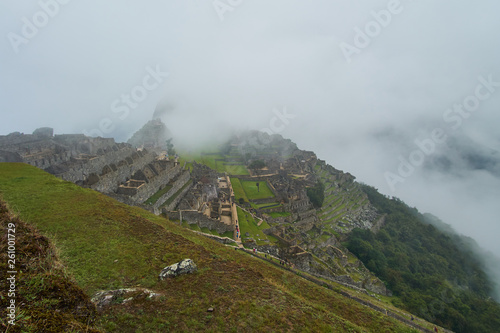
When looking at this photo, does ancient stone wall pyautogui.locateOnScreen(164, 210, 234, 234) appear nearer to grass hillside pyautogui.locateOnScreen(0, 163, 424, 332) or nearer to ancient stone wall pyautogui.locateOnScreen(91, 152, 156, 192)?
ancient stone wall pyautogui.locateOnScreen(91, 152, 156, 192)

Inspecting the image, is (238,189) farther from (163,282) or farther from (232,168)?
(163,282)

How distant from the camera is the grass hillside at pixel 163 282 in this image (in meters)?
6.85

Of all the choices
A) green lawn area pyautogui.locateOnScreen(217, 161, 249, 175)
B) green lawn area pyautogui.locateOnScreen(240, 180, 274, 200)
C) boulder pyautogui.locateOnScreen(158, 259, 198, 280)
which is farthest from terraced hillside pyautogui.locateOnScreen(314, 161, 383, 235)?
boulder pyautogui.locateOnScreen(158, 259, 198, 280)

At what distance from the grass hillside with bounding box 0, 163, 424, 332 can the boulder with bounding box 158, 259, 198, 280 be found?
0.22 metres

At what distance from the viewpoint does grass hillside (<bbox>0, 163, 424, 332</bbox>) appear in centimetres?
685

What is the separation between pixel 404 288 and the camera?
120 ft

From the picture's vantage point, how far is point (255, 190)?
49.7 meters

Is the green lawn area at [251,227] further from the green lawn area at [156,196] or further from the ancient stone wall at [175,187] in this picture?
the green lawn area at [156,196]

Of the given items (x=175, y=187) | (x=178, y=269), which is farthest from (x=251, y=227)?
(x=178, y=269)

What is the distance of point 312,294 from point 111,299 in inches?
320

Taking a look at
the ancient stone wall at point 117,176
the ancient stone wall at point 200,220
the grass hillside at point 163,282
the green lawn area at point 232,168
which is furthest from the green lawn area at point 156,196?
the green lawn area at point 232,168

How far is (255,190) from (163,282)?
4172cm

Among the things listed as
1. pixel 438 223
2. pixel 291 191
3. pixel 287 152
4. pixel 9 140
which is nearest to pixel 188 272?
pixel 291 191

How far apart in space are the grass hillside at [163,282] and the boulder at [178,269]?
0.72ft
